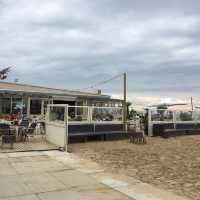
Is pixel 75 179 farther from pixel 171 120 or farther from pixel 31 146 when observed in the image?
pixel 171 120

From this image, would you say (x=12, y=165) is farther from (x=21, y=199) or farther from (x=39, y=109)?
(x=39, y=109)

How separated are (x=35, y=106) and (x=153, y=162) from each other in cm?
1547

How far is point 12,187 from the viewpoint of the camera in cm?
726

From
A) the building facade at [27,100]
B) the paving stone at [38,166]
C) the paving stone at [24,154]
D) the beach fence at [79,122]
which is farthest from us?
the building facade at [27,100]

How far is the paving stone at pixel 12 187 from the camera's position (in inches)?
266

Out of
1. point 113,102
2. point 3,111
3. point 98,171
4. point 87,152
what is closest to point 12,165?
point 98,171

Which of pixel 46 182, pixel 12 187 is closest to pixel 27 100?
pixel 46 182

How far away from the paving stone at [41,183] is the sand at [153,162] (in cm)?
201

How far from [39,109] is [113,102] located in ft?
27.7

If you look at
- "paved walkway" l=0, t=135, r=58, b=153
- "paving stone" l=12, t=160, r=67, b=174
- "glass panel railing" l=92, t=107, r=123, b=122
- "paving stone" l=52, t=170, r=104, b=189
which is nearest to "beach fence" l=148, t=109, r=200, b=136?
"glass panel railing" l=92, t=107, r=123, b=122

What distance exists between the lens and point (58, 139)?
1402cm

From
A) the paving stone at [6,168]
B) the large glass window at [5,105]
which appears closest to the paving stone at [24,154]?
the paving stone at [6,168]

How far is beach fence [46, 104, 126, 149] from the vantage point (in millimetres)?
13992

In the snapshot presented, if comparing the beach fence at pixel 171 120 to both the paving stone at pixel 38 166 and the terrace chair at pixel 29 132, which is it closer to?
the terrace chair at pixel 29 132
